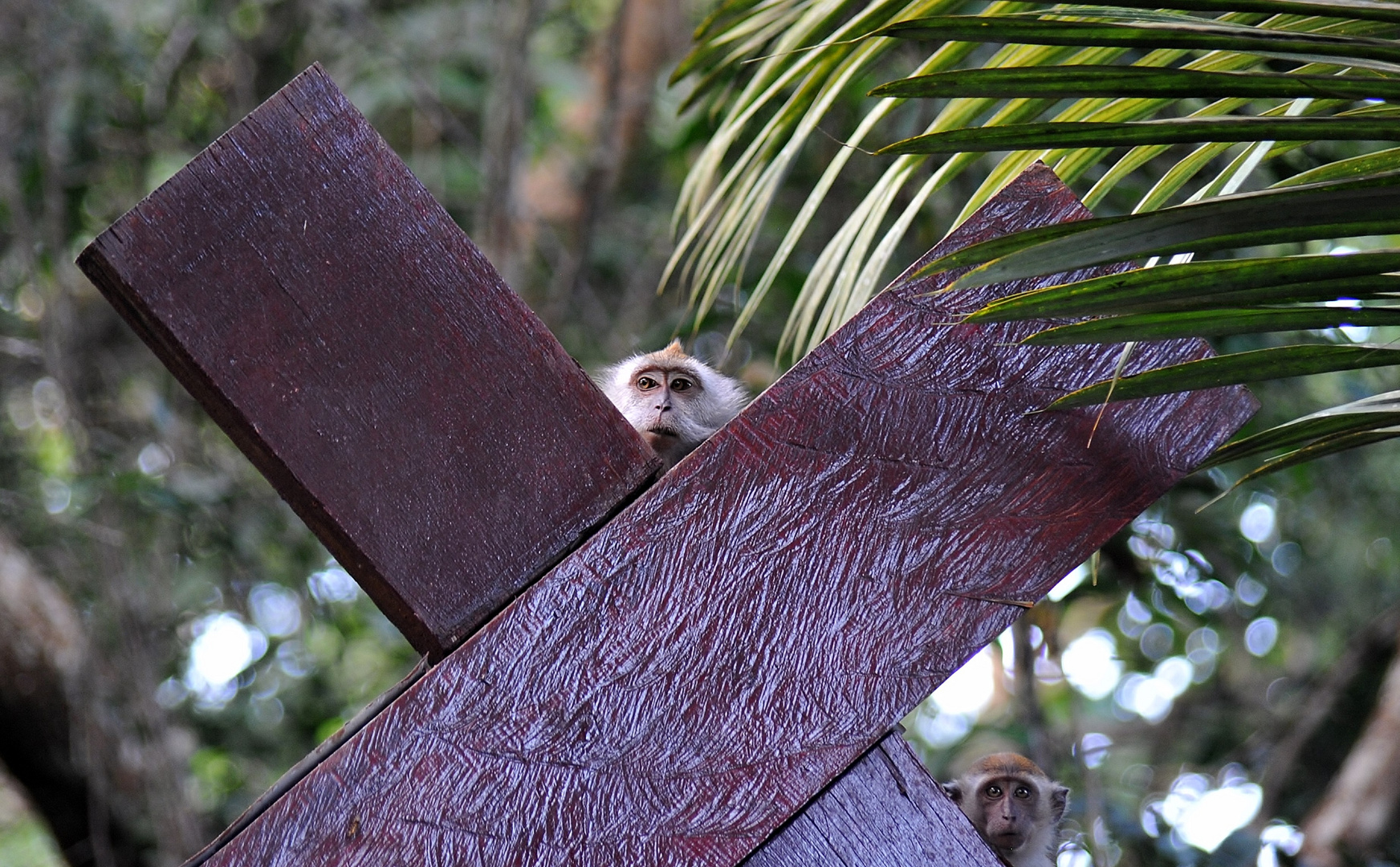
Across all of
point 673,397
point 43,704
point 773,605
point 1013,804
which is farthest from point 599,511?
point 43,704

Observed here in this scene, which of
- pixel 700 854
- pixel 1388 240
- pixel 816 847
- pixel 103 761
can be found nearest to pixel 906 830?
pixel 816 847

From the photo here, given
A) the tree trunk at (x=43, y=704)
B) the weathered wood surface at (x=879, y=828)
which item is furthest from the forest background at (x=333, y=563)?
the weathered wood surface at (x=879, y=828)

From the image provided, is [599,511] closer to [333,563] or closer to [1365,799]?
[1365,799]

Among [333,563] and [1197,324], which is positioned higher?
[1197,324]

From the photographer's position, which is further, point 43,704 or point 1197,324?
point 43,704

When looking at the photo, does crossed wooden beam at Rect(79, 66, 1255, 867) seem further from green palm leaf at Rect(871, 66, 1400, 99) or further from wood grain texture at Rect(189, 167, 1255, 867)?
green palm leaf at Rect(871, 66, 1400, 99)

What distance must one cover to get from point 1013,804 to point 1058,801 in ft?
1.15

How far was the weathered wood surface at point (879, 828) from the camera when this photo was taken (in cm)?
122

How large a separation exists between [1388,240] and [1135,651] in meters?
2.48

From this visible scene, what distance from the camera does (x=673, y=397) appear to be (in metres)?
3.15

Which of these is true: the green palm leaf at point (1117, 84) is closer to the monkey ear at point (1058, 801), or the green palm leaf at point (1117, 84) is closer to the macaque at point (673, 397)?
the macaque at point (673, 397)

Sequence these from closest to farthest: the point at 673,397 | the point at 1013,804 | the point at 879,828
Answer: the point at 879,828, the point at 1013,804, the point at 673,397

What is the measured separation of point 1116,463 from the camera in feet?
4.27

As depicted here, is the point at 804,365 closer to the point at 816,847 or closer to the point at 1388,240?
the point at 816,847
